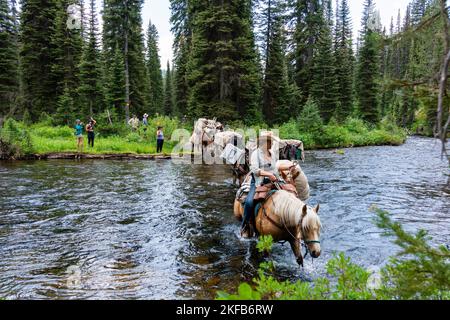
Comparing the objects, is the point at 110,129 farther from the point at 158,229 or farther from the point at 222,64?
the point at 158,229

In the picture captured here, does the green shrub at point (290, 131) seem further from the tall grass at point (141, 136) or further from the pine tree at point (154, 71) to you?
the pine tree at point (154, 71)

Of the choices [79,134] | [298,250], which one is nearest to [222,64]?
[79,134]

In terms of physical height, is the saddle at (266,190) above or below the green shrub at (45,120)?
below

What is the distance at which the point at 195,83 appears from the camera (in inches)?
1123

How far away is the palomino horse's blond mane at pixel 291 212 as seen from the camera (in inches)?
207

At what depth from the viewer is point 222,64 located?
1097 inches

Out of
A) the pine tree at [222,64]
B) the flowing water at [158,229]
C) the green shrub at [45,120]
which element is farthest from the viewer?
the green shrub at [45,120]

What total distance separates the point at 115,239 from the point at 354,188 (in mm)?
8945

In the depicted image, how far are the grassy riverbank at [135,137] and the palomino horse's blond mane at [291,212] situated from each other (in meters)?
17.3

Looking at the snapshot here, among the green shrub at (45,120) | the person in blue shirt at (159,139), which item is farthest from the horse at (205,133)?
the green shrub at (45,120)

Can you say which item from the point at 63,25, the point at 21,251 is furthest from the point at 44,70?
the point at 21,251

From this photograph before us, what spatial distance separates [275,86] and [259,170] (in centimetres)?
2915
